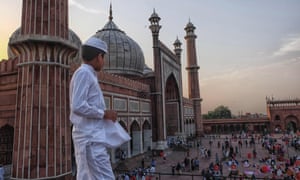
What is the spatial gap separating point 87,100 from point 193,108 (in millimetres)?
30606

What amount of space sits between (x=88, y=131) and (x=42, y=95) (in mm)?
5615

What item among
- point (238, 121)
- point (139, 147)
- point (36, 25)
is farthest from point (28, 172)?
point (238, 121)

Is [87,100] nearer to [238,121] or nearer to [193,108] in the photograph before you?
[193,108]

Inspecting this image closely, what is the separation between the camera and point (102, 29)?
23.0m

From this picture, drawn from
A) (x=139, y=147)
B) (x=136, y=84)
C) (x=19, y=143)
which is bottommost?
(x=139, y=147)

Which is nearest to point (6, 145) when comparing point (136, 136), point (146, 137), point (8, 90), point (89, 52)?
point (8, 90)

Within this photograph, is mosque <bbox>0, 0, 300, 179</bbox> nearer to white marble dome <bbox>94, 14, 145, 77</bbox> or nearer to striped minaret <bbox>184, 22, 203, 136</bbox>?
white marble dome <bbox>94, 14, 145, 77</bbox>

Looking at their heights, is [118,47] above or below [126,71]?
above

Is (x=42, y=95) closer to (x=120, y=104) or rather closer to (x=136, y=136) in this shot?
(x=120, y=104)

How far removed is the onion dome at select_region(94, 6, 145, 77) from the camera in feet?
66.7

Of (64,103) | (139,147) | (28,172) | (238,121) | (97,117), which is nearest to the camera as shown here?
(97,117)

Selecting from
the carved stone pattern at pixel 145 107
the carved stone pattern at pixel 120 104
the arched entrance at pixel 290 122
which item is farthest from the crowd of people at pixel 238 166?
the arched entrance at pixel 290 122

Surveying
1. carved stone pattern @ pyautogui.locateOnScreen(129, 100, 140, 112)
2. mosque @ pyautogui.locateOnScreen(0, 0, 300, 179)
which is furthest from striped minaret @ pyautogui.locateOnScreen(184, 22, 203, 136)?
mosque @ pyautogui.locateOnScreen(0, 0, 300, 179)

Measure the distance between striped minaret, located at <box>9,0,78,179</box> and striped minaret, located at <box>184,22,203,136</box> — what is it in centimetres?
2505
